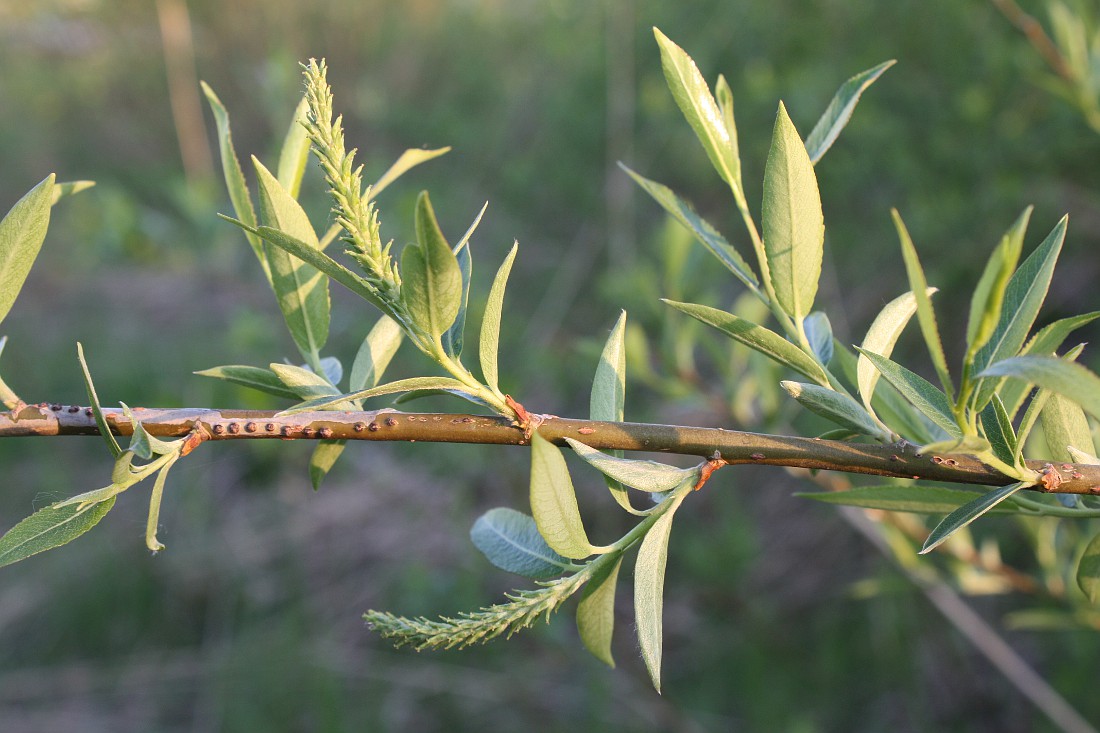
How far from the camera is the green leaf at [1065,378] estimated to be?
217 millimetres

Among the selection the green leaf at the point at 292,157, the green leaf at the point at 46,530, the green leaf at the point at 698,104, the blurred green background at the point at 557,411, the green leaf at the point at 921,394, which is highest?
the green leaf at the point at 698,104

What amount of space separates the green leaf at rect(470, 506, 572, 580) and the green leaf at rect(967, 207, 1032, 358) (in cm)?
17

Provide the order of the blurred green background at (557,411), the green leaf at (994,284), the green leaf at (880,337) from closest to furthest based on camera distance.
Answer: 1. the green leaf at (994,284)
2. the green leaf at (880,337)
3. the blurred green background at (557,411)

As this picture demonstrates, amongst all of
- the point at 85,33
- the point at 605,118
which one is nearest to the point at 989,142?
the point at 605,118

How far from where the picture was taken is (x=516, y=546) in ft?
1.10

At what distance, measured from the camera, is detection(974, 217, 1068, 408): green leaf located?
27 centimetres

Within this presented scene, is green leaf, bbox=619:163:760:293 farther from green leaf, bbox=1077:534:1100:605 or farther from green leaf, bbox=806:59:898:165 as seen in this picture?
green leaf, bbox=1077:534:1100:605

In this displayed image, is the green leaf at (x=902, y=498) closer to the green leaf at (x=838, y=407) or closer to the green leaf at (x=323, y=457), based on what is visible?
the green leaf at (x=838, y=407)

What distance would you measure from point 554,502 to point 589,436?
0.04m

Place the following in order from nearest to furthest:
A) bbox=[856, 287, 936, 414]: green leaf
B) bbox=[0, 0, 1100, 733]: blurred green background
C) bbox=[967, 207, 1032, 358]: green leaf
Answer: bbox=[967, 207, 1032, 358]: green leaf < bbox=[856, 287, 936, 414]: green leaf < bbox=[0, 0, 1100, 733]: blurred green background

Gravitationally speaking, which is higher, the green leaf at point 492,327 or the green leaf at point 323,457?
the green leaf at point 492,327

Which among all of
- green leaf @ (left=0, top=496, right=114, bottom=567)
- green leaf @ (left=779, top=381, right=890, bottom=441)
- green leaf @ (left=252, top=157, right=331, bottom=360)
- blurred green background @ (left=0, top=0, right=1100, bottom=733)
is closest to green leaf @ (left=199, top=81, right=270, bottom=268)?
green leaf @ (left=252, top=157, right=331, bottom=360)

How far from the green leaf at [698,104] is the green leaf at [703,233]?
0.02m

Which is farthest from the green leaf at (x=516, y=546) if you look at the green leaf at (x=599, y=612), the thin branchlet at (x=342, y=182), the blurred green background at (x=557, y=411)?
the blurred green background at (x=557, y=411)
